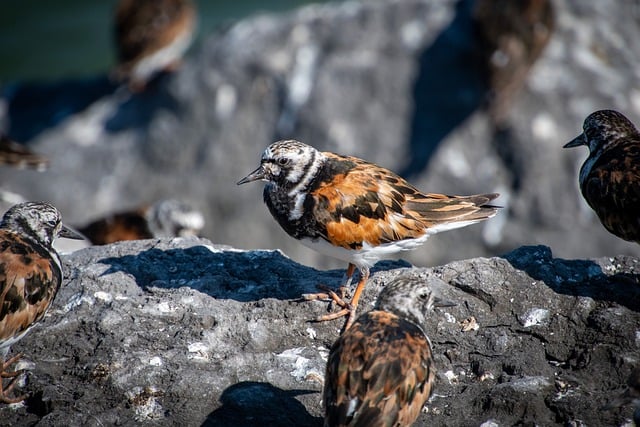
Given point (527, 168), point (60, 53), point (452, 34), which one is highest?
point (452, 34)

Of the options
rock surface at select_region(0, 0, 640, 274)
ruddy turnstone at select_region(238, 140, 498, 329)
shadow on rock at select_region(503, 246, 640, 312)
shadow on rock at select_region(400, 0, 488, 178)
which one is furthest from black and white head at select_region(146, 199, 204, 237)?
shadow on rock at select_region(503, 246, 640, 312)

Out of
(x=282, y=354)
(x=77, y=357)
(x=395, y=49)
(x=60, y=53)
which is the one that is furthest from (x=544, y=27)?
(x=60, y=53)

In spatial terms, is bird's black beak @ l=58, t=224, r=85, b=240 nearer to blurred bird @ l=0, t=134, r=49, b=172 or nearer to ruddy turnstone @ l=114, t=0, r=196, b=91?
blurred bird @ l=0, t=134, r=49, b=172

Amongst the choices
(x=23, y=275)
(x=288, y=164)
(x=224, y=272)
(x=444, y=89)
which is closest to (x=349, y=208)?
(x=288, y=164)

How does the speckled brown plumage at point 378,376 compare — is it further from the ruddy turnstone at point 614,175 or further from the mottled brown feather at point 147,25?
the mottled brown feather at point 147,25

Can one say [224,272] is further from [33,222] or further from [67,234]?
[33,222]

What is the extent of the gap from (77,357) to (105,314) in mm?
374

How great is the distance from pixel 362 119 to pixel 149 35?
3.85 m

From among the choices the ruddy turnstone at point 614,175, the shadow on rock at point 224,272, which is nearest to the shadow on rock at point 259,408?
the shadow on rock at point 224,272

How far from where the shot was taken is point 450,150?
10.8 meters

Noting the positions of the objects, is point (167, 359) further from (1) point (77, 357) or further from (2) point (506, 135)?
(2) point (506, 135)

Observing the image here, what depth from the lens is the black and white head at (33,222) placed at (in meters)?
5.45

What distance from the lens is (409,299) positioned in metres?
4.63

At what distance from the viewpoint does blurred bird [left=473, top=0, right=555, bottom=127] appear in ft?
34.6
